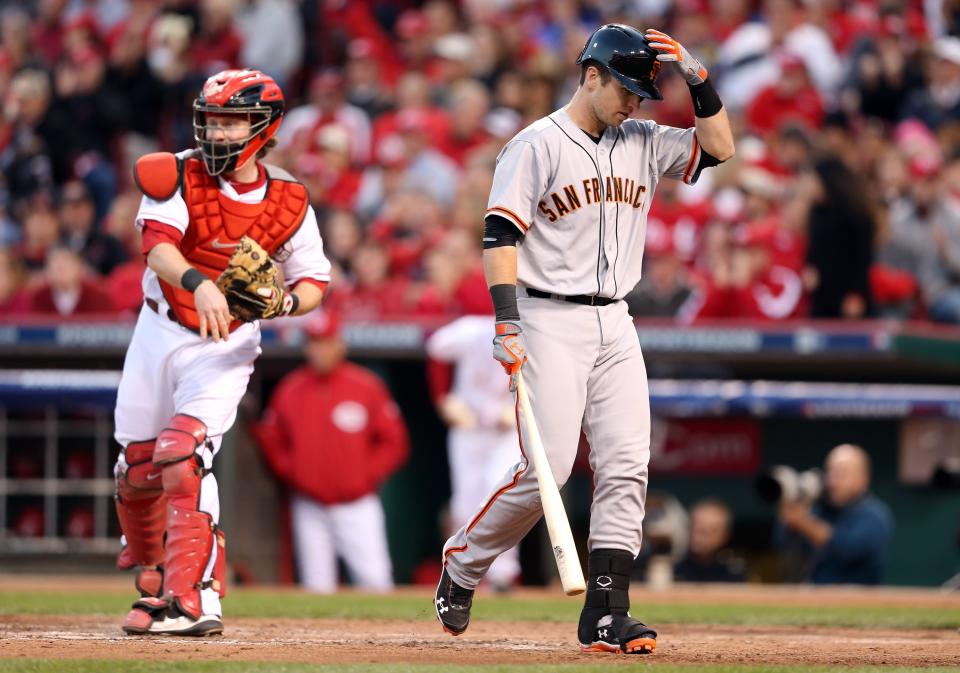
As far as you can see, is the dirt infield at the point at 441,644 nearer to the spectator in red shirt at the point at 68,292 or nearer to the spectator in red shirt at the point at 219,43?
the spectator in red shirt at the point at 68,292

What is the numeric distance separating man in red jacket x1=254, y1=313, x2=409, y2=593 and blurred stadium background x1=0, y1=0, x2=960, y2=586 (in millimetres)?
223

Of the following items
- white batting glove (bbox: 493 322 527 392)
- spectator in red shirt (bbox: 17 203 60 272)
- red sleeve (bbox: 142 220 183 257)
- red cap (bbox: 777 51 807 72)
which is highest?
red cap (bbox: 777 51 807 72)

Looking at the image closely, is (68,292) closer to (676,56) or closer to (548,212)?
(548,212)

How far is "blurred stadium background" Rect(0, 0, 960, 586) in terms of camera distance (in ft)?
32.0

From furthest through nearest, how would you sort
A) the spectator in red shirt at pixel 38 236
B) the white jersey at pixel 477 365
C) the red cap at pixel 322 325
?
Result: the spectator in red shirt at pixel 38 236 < the red cap at pixel 322 325 < the white jersey at pixel 477 365

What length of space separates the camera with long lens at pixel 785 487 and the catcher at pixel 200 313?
3.80 meters

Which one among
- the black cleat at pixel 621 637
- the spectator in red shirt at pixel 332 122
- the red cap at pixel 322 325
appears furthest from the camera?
the spectator in red shirt at pixel 332 122

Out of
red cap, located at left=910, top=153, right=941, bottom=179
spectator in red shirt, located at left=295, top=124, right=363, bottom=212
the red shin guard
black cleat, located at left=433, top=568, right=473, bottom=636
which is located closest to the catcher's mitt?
the red shin guard

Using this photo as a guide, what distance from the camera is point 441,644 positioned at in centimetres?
535

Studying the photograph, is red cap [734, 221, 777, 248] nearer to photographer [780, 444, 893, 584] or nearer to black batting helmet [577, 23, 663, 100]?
photographer [780, 444, 893, 584]

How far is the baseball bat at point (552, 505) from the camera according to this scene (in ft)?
16.2

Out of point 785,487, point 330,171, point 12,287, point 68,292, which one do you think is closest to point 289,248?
point 785,487

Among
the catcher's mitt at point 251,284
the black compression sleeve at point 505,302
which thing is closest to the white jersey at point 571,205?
the black compression sleeve at point 505,302

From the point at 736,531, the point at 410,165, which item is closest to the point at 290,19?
the point at 410,165
